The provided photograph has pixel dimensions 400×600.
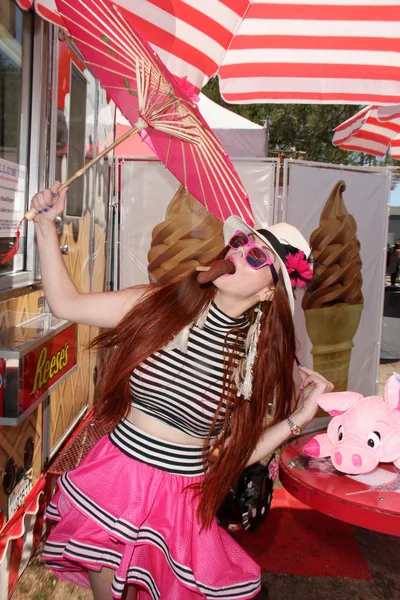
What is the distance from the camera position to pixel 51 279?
1709mm

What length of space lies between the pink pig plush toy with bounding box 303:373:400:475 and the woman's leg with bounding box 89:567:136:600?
1.16 metres

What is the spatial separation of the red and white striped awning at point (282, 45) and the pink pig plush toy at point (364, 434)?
7.59 feet

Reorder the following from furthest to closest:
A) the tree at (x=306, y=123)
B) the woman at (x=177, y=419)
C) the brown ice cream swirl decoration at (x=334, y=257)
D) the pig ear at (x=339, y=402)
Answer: the tree at (x=306, y=123), the brown ice cream swirl decoration at (x=334, y=257), the pig ear at (x=339, y=402), the woman at (x=177, y=419)

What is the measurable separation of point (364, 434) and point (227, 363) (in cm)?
101

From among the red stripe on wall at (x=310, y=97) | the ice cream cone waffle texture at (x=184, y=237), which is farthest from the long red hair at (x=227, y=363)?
the ice cream cone waffle texture at (x=184, y=237)

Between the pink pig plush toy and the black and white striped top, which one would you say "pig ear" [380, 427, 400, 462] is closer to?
the pink pig plush toy

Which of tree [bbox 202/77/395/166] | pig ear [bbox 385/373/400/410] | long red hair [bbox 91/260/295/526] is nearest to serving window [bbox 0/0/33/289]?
long red hair [bbox 91/260/295/526]

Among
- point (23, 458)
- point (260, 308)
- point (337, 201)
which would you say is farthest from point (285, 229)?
point (337, 201)

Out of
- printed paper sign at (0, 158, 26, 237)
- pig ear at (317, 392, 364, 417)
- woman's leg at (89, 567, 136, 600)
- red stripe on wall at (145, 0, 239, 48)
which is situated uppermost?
red stripe on wall at (145, 0, 239, 48)

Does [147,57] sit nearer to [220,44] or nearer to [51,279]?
[51,279]

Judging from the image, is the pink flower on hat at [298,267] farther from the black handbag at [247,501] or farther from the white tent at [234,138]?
the white tent at [234,138]

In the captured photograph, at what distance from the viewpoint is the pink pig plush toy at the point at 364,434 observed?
240 cm

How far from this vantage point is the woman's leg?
1.74 metres

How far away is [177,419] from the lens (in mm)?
1859
